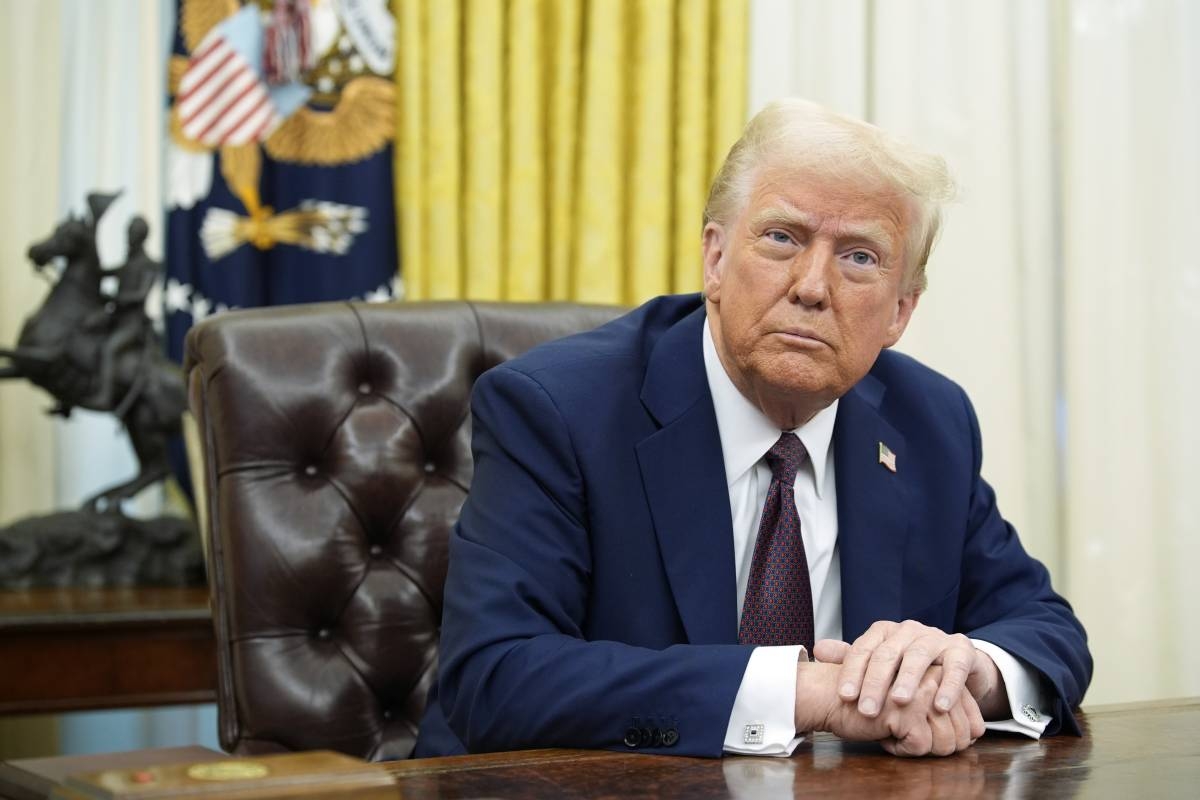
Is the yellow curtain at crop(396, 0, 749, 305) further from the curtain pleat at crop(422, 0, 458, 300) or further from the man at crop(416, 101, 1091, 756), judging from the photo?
the man at crop(416, 101, 1091, 756)

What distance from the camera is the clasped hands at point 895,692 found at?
5.06 ft

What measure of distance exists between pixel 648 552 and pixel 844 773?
509mm

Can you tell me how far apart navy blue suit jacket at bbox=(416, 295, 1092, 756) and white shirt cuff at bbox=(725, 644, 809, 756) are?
24 mm

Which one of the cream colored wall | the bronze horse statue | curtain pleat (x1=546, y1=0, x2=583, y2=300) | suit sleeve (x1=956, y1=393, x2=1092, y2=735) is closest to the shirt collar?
suit sleeve (x1=956, y1=393, x2=1092, y2=735)

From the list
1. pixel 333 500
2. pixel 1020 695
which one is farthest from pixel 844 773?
pixel 333 500

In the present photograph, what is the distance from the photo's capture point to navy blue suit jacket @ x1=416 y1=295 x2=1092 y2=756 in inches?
63.3

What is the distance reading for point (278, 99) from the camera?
3.57 metres

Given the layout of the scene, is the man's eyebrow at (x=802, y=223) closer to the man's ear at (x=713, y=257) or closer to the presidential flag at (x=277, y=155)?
the man's ear at (x=713, y=257)

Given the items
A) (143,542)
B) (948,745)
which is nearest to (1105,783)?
(948,745)

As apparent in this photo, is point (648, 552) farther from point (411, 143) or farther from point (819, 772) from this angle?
point (411, 143)

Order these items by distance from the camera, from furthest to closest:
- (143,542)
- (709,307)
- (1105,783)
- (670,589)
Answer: (143,542), (709,307), (670,589), (1105,783)

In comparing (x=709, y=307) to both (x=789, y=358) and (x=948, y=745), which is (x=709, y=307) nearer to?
(x=789, y=358)

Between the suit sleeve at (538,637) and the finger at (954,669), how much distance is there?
8.6 inches

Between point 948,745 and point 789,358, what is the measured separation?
0.56 m
